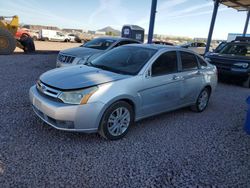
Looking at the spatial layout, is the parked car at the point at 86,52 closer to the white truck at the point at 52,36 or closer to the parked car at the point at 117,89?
the parked car at the point at 117,89

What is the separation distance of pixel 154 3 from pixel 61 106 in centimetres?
868

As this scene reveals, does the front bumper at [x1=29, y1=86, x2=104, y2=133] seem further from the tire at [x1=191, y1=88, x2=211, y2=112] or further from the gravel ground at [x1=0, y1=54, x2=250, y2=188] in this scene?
the tire at [x1=191, y1=88, x2=211, y2=112]

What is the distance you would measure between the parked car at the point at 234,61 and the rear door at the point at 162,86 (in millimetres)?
5342

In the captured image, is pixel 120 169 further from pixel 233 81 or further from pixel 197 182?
pixel 233 81

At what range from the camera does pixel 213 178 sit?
281 cm

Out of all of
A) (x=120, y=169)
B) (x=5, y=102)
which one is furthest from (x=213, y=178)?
(x=5, y=102)

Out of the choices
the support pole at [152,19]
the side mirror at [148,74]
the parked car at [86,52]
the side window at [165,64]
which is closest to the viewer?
the side mirror at [148,74]

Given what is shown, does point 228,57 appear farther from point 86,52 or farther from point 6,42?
point 6,42

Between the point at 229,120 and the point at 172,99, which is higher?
the point at 172,99

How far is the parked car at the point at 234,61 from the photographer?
848 cm

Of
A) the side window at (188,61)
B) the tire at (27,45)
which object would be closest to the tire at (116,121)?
the side window at (188,61)

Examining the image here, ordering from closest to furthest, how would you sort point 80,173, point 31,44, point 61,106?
point 80,173 → point 61,106 → point 31,44

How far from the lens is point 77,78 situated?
3373 millimetres

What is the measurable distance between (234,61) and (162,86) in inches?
236
